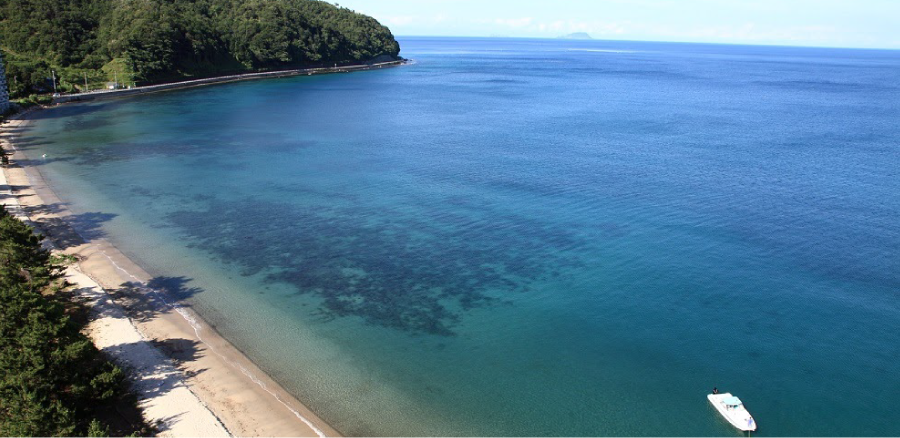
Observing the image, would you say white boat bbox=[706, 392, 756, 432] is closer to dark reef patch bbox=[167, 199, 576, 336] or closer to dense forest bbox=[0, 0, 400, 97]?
dark reef patch bbox=[167, 199, 576, 336]

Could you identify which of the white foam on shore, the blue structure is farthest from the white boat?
the blue structure

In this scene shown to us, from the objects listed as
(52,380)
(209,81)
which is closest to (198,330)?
(52,380)

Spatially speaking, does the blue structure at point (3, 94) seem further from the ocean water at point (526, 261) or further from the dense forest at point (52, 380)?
the dense forest at point (52, 380)

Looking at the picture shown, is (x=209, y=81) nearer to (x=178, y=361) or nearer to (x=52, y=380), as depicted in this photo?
(x=178, y=361)

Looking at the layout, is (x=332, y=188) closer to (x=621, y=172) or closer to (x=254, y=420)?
(x=621, y=172)

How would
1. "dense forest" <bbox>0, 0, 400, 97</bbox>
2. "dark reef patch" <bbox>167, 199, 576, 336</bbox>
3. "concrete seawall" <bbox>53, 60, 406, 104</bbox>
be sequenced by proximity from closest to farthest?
"dark reef patch" <bbox>167, 199, 576, 336</bbox> < "concrete seawall" <bbox>53, 60, 406, 104</bbox> < "dense forest" <bbox>0, 0, 400, 97</bbox>
